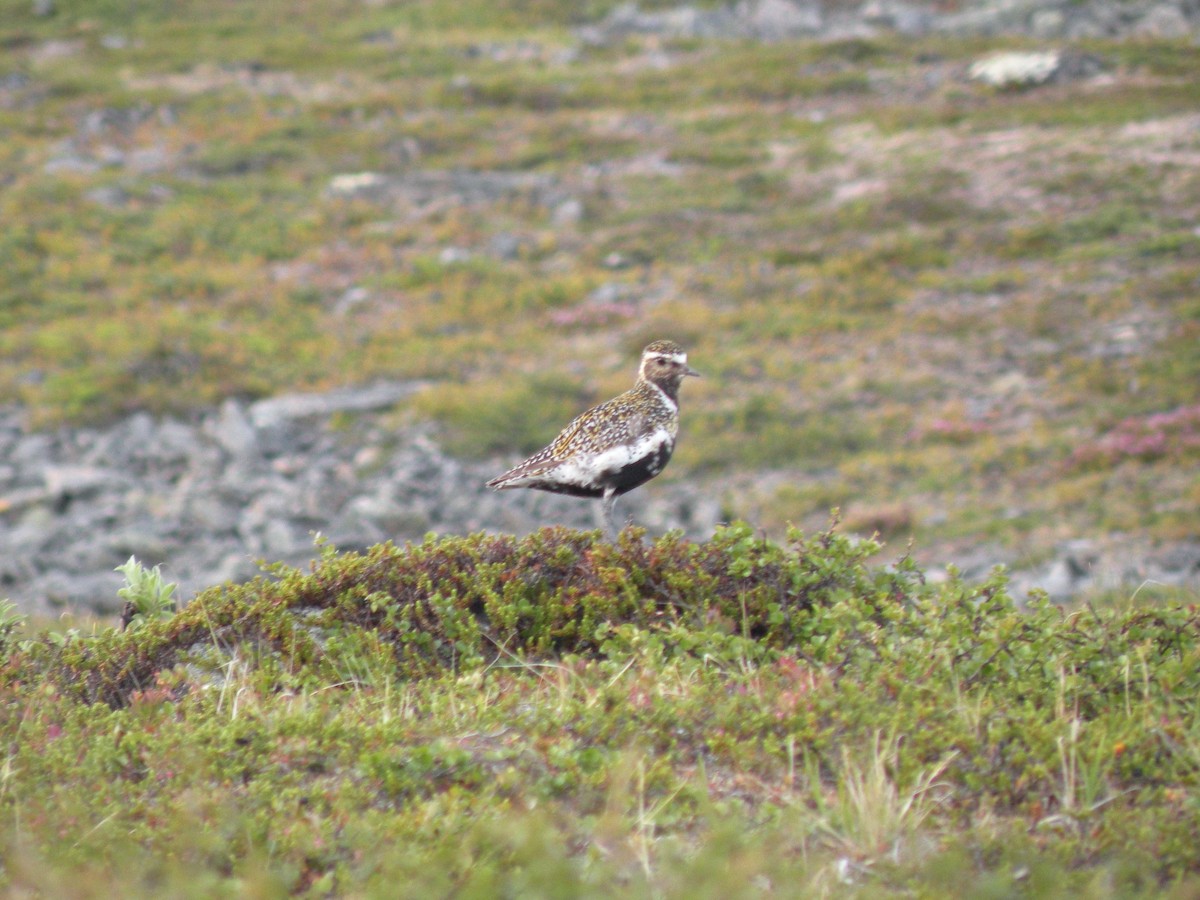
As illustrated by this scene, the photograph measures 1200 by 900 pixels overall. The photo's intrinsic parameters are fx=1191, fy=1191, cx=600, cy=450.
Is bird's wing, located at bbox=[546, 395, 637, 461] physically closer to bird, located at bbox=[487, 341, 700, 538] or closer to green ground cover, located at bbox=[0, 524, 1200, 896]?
bird, located at bbox=[487, 341, 700, 538]

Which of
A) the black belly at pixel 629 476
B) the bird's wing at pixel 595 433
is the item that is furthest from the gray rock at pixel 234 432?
Answer: the black belly at pixel 629 476

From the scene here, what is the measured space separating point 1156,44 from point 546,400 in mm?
30225

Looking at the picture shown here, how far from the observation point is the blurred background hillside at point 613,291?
21.3 metres

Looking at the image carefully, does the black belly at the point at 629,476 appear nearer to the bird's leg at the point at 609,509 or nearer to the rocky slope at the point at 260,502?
the bird's leg at the point at 609,509

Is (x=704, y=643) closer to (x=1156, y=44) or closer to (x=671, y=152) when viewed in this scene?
(x=671, y=152)

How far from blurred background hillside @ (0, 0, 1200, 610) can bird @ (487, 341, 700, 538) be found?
860cm

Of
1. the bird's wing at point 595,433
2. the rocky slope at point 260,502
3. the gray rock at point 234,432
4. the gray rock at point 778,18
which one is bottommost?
the rocky slope at point 260,502

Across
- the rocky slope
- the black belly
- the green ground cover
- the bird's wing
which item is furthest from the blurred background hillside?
the green ground cover

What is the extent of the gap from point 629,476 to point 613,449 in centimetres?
20

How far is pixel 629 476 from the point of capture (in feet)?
25.3

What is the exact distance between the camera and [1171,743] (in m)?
5.05

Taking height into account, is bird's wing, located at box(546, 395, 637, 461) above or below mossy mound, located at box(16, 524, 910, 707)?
above

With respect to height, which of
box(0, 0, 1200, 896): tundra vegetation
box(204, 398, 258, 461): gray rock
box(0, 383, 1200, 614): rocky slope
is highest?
box(0, 0, 1200, 896): tundra vegetation

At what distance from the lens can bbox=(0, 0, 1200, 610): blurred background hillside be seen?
70.0 feet
